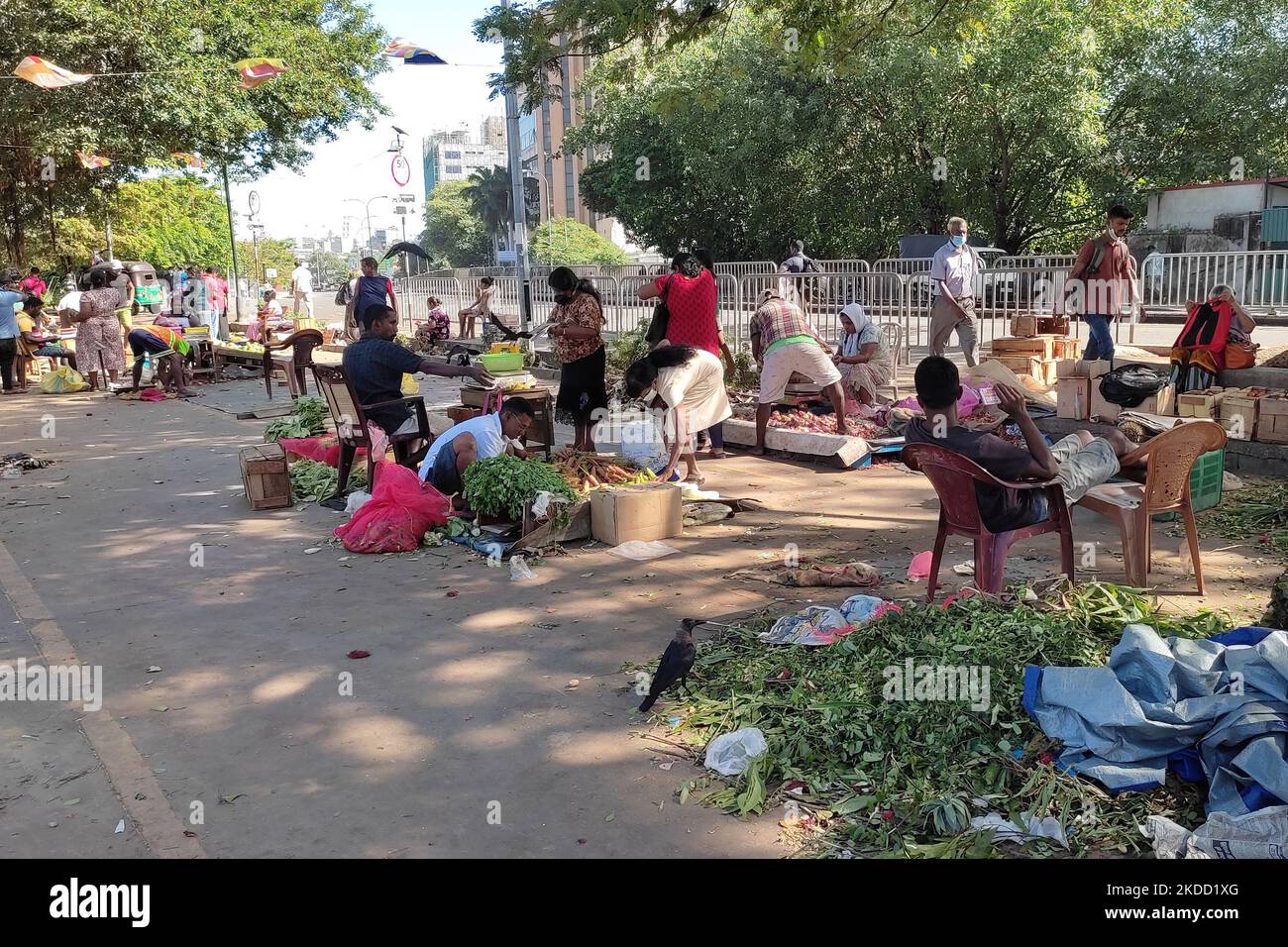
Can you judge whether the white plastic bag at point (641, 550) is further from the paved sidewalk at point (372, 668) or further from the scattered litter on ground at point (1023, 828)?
the scattered litter on ground at point (1023, 828)

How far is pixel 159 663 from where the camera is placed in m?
5.78

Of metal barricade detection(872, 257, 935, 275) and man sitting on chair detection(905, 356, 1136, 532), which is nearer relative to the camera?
man sitting on chair detection(905, 356, 1136, 532)

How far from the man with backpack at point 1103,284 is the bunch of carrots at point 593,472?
5706 mm

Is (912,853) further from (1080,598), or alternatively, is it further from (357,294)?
(357,294)

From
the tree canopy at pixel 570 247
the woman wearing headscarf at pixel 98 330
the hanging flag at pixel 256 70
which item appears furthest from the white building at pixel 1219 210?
the tree canopy at pixel 570 247

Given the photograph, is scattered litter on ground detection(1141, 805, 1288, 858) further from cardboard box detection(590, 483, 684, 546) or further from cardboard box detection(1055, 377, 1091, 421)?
cardboard box detection(1055, 377, 1091, 421)

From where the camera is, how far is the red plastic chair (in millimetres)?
5551

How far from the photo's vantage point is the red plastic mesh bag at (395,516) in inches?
311

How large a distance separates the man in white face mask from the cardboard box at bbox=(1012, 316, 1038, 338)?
87 centimetres

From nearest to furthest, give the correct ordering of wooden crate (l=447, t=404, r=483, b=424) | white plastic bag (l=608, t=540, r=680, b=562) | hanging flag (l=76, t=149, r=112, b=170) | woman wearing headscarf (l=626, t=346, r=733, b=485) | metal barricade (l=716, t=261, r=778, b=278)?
white plastic bag (l=608, t=540, r=680, b=562) < woman wearing headscarf (l=626, t=346, r=733, b=485) < wooden crate (l=447, t=404, r=483, b=424) < hanging flag (l=76, t=149, r=112, b=170) < metal barricade (l=716, t=261, r=778, b=278)

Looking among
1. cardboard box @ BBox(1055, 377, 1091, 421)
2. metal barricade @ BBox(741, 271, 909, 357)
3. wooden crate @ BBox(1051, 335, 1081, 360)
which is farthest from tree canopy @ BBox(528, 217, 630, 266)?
cardboard box @ BBox(1055, 377, 1091, 421)

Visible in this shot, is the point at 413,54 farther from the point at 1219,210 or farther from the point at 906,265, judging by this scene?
the point at 1219,210
